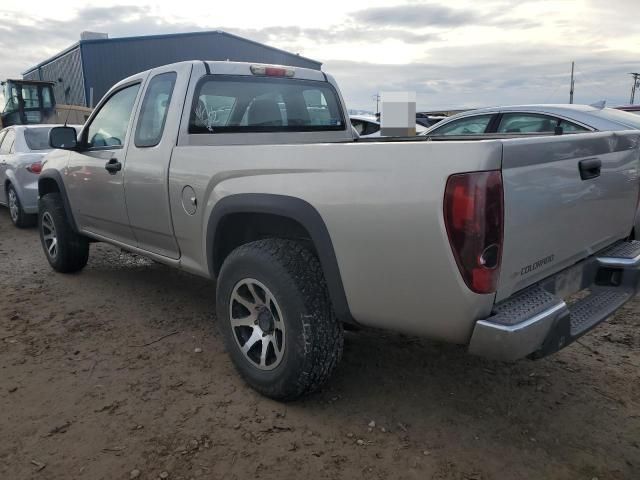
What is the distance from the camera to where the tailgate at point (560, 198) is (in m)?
2.09

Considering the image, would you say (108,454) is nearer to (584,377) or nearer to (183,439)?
(183,439)

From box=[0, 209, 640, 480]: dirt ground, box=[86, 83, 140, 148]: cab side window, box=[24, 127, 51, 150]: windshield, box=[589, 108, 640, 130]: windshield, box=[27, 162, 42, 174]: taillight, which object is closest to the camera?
box=[0, 209, 640, 480]: dirt ground

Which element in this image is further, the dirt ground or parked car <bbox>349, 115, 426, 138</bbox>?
parked car <bbox>349, 115, 426, 138</bbox>

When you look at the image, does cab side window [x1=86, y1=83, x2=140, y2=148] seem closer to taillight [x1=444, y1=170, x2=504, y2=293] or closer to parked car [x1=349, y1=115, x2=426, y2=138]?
taillight [x1=444, y1=170, x2=504, y2=293]

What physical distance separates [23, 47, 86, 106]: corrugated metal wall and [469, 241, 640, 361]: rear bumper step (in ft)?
84.7

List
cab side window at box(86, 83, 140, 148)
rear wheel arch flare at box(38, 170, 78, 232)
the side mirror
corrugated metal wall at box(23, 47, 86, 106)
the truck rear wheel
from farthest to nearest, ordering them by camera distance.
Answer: corrugated metal wall at box(23, 47, 86, 106), rear wheel arch flare at box(38, 170, 78, 232), the side mirror, cab side window at box(86, 83, 140, 148), the truck rear wheel

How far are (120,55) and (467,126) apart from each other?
2437 centimetres

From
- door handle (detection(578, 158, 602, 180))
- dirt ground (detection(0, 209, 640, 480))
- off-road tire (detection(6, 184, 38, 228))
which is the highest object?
door handle (detection(578, 158, 602, 180))

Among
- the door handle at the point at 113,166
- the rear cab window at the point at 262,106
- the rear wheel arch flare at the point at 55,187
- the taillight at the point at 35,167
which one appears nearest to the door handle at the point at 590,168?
the rear cab window at the point at 262,106

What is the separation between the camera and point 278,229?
2918 millimetres

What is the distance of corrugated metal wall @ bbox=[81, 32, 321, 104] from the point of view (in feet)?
83.2

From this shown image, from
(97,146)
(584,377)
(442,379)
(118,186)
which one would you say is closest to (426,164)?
(442,379)

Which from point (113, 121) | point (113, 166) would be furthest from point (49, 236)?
point (113, 166)

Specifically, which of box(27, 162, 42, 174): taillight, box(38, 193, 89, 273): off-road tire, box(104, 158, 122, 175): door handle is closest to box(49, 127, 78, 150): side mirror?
box(104, 158, 122, 175): door handle
